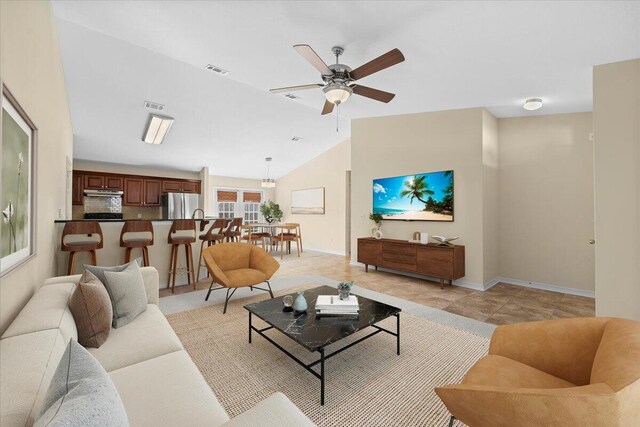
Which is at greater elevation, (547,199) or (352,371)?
(547,199)

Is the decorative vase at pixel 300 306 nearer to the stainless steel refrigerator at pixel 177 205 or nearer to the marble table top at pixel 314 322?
the marble table top at pixel 314 322

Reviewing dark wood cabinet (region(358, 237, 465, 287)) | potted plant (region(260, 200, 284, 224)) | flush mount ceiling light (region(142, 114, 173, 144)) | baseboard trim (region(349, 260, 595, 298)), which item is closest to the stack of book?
dark wood cabinet (region(358, 237, 465, 287))

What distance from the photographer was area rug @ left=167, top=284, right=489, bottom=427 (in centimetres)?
166

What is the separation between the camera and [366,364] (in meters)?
2.13

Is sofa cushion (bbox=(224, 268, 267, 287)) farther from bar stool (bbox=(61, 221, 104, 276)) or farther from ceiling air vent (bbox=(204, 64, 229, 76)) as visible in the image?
ceiling air vent (bbox=(204, 64, 229, 76))

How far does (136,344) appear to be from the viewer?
1600 mm

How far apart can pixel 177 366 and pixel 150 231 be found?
2.99 m

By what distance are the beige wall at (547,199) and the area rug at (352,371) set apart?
250 centimetres

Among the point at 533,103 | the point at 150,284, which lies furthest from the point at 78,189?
the point at 533,103

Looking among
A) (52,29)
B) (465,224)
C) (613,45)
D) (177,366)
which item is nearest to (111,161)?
(52,29)

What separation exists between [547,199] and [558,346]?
144 inches

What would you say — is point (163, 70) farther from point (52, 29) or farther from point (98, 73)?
point (52, 29)

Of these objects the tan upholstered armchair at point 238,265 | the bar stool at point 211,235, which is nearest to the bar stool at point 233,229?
the bar stool at point 211,235

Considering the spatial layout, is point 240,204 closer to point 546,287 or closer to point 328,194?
point 328,194
